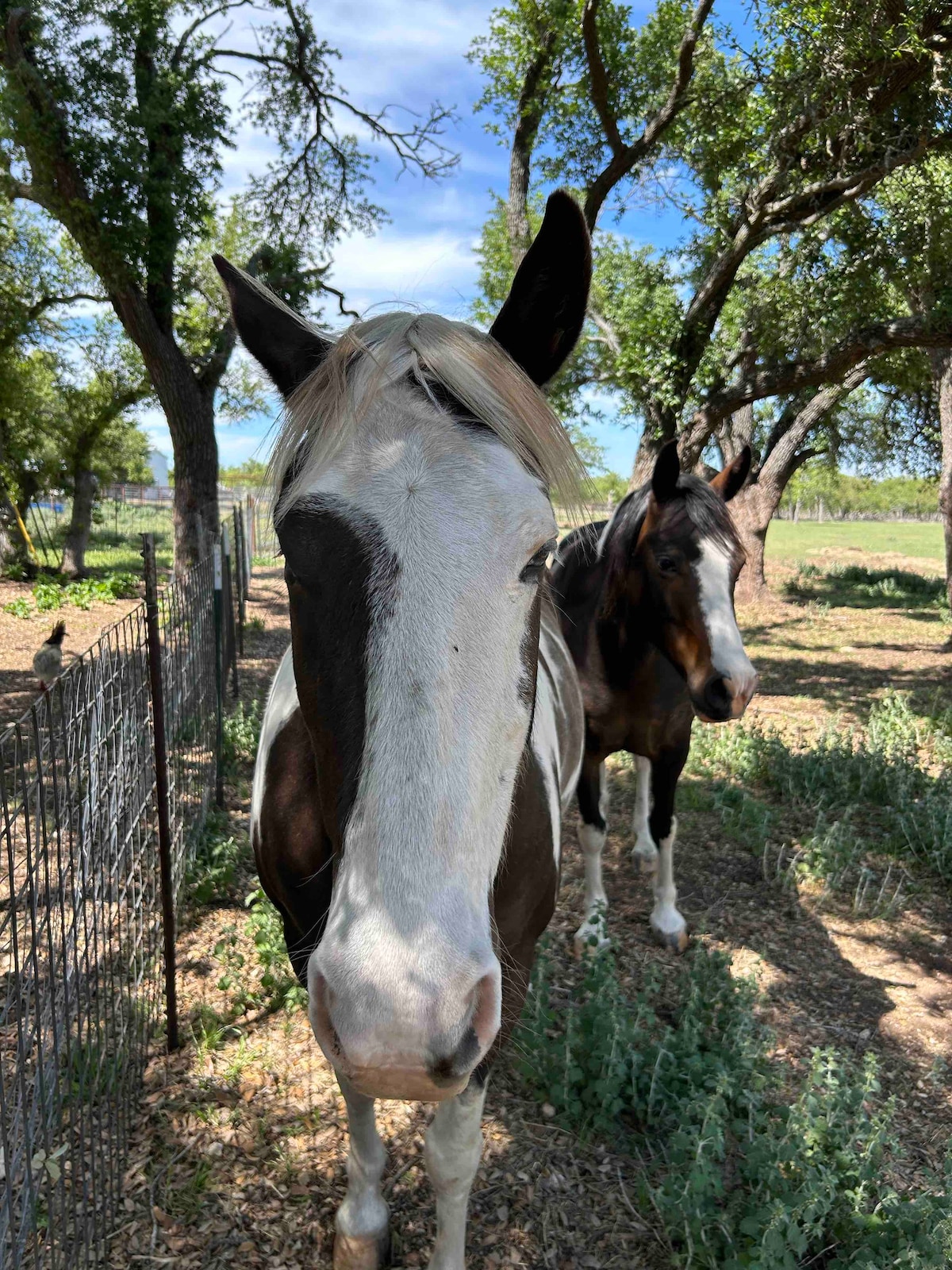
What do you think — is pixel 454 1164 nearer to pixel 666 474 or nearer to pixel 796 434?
pixel 666 474

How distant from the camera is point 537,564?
1.39 metres

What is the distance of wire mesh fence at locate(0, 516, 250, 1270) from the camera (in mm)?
1688

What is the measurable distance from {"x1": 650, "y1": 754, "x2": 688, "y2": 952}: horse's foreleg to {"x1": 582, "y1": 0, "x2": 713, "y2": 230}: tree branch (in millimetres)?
5382

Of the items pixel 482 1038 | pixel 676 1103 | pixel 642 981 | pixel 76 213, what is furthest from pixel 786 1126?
pixel 76 213

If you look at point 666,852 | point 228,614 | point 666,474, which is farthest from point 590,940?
point 228,614

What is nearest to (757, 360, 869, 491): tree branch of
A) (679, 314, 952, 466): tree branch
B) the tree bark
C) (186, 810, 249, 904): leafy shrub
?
the tree bark

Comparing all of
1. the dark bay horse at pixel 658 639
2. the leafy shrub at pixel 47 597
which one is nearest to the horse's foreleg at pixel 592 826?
the dark bay horse at pixel 658 639

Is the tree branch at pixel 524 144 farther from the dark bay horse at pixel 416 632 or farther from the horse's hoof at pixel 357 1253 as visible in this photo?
the horse's hoof at pixel 357 1253

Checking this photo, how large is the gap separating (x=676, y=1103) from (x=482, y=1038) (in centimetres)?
207

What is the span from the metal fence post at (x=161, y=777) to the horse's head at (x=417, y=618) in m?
1.44

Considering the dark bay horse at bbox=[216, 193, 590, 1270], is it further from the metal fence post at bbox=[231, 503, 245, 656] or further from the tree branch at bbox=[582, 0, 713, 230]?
the metal fence post at bbox=[231, 503, 245, 656]

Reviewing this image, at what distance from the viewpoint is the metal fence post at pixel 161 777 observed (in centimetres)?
281

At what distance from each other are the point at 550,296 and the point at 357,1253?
8.80ft

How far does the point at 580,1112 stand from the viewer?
277cm
